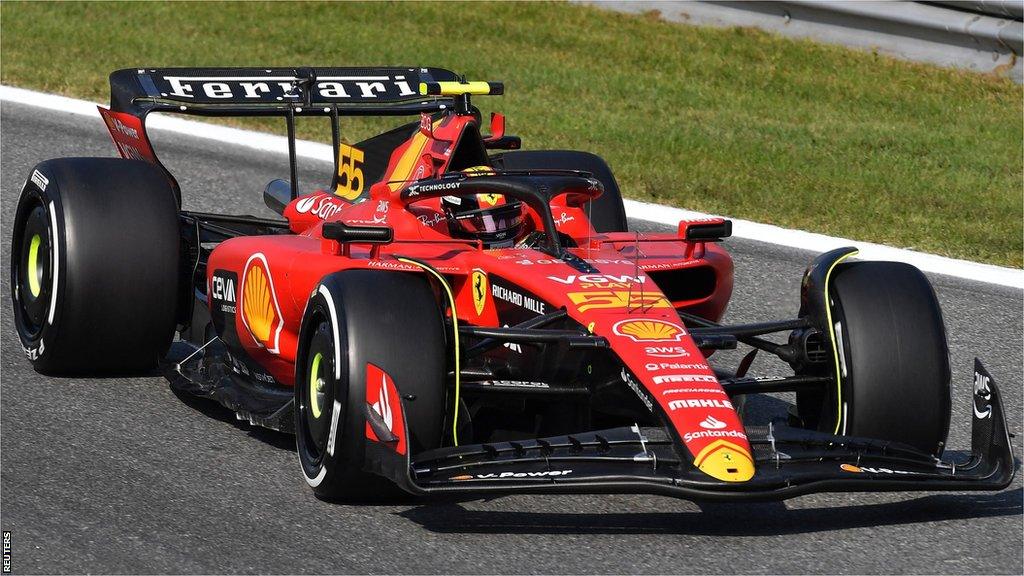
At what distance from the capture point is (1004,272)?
913 cm

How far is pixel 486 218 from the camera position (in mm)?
6285

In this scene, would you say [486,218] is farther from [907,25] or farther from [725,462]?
[907,25]

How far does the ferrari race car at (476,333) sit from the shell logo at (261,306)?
0.01 meters

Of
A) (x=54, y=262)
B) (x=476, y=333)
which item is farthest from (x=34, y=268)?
(x=476, y=333)

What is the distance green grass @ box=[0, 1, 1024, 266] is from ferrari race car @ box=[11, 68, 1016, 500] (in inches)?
149

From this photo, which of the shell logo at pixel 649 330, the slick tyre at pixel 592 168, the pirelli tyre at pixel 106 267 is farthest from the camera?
the slick tyre at pixel 592 168

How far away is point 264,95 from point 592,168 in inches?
64.0

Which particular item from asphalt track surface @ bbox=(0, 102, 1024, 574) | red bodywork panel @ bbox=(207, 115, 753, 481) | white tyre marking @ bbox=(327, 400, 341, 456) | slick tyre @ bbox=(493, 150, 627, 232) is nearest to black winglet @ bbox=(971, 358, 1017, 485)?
asphalt track surface @ bbox=(0, 102, 1024, 574)

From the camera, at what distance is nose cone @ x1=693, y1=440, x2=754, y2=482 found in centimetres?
476

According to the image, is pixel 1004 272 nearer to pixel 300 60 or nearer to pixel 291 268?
pixel 291 268

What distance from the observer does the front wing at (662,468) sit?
476 centimetres

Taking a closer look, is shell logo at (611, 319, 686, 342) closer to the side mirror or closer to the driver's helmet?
the driver's helmet

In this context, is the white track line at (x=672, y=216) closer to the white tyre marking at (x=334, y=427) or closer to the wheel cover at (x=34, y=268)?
the wheel cover at (x=34, y=268)

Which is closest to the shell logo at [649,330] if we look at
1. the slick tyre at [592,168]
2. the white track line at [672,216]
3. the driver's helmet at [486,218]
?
the driver's helmet at [486,218]
